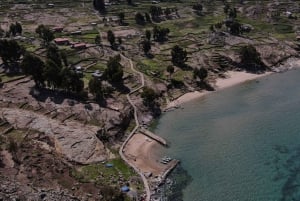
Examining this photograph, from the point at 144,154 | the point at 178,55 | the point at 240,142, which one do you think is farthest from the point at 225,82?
the point at 144,154

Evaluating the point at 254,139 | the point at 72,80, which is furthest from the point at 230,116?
the point at 72,80

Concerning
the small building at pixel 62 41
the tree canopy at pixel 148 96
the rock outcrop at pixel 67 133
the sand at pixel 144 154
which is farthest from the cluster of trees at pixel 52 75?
the small building at pixel 62 41

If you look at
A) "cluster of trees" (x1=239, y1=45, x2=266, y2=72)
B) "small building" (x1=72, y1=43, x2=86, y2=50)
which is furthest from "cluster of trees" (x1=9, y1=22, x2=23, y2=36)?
"cluster of trees" (x1=239, y1=45, x2=266, y2=72)

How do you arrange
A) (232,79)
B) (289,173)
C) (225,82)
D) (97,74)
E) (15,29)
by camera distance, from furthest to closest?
(15,29), (232,79), (225,82), (97,74), (289,173)

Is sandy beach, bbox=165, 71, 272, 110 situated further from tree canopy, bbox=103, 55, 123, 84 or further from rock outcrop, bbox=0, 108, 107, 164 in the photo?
rock outcrop, bbox=0, 108, 107, 164

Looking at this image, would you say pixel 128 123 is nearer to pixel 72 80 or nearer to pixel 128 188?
pixel 72 80

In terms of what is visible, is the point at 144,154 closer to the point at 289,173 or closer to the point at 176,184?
the point at 176,184

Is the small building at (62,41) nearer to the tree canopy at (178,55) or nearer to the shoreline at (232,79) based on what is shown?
the tree canopy at (178,55)
